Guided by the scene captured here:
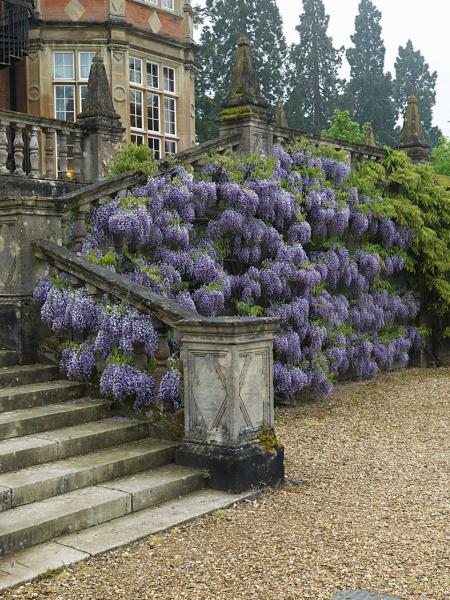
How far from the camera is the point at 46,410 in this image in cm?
606

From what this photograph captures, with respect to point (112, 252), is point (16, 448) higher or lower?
lower

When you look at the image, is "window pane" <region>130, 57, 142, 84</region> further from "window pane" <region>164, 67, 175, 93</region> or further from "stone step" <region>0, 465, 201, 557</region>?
"stone step" <region>0, 465, 201, 557</region>

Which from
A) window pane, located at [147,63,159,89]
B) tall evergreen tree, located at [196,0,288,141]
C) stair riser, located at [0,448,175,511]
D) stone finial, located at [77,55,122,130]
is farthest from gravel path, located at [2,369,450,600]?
tall evergreen tree, located at [196,0,288,141]

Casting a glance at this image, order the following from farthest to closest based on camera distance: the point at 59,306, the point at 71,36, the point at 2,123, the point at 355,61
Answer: the point at 355,61 → the point at 71,36 → the point at 2,123 → the point at 59,306

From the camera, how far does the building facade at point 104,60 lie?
17.5m

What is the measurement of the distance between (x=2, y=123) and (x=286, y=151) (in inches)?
157

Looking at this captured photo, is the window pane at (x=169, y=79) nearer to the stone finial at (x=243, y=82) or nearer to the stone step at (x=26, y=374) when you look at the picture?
the stone finial at (x=243, y=82)

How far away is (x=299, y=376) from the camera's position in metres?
9.59

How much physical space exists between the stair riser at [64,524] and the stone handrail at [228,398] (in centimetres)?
89

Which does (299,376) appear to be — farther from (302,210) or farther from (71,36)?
(71,36)

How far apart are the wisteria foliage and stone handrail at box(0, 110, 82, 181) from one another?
5.55ft

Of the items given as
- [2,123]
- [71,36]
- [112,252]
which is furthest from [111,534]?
[71,36]

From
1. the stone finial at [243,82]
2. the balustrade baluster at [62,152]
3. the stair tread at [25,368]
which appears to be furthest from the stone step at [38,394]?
the stone finial at [243,82]

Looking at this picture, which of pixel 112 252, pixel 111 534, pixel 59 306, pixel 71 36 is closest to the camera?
pixel 111 534
